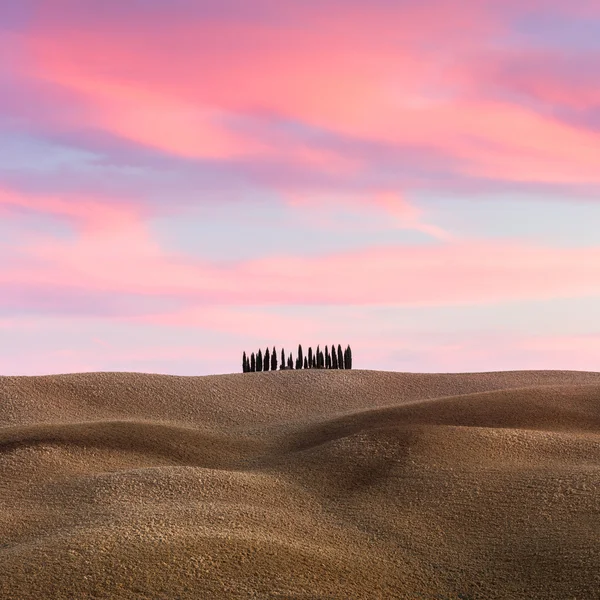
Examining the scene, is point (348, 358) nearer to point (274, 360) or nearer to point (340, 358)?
point (340, 358)

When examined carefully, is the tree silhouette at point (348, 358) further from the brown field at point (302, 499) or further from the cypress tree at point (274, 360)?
the brown field at point (302, 499)

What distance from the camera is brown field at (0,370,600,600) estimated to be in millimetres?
21484

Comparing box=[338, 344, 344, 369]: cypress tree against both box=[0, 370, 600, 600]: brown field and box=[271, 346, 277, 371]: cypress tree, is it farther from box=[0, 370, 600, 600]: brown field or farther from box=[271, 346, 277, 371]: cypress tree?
box=[0, 370, 600, 600]: brown field

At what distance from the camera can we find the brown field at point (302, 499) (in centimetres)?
2148

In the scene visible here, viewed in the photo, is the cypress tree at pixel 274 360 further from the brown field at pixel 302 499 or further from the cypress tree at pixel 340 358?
the brown field at pixel 302 499

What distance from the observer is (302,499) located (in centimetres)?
2922

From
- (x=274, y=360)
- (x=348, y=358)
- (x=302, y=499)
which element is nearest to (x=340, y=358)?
(x=348, y=358)

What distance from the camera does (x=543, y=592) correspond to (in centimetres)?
2239

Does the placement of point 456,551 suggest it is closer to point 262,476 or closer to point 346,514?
point 346,514

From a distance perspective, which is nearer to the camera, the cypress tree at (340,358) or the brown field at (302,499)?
the brown field at (302,499)

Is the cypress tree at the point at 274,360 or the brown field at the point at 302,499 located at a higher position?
the cypress tree at the point at 274,360

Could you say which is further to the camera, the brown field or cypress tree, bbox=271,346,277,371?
cypress tree, bbox=271,346,277,371

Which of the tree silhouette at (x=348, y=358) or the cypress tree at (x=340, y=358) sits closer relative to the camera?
the cypress tree at (x=340, y=358)

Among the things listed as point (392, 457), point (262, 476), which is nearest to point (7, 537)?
point (262, 476)
